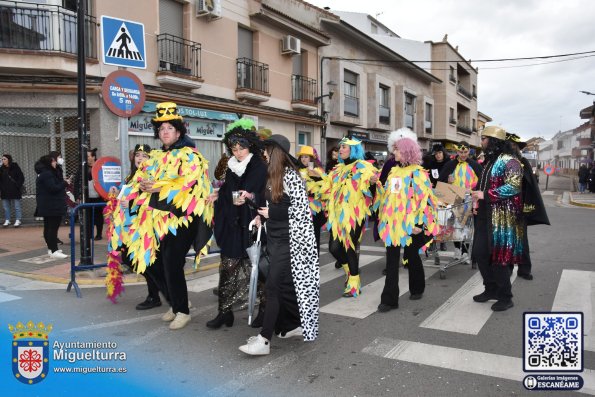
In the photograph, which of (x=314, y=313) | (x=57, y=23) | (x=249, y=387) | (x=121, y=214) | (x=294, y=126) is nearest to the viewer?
(x=249, y=387)

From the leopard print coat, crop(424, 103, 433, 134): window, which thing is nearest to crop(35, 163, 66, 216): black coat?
the leopard print coat

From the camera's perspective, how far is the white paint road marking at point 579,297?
439cm

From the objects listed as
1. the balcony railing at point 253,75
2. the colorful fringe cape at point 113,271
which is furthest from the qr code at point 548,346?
the balcony railing at point 253,75

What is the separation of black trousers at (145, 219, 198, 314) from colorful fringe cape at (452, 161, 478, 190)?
4.87 m

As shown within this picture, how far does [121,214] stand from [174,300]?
1.19 meters

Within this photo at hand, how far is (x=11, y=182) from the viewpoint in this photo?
426 inches

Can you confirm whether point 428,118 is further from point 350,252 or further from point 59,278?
point 59,278

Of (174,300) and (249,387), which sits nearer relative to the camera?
(249,387)

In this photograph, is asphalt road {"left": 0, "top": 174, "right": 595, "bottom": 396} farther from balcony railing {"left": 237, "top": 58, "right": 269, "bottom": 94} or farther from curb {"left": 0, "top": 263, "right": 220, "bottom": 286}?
balcony railing {"left": 237, "top": 58, "right": 269, "bottom": 94}

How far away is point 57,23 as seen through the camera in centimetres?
1098

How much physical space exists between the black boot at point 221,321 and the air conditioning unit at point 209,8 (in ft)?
37.3

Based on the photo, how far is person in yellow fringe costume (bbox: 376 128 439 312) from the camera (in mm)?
4996

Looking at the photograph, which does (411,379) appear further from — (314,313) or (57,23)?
(57,23)

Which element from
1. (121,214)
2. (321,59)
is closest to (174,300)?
(121,214)
